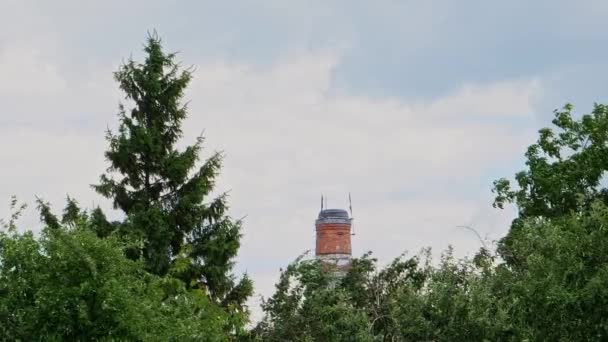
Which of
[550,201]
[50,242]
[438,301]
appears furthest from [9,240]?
[550,201]

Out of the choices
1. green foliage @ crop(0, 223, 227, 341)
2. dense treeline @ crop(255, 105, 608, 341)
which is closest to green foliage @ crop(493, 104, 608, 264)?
dense treeline @ crop(255, 105, 608, 341)

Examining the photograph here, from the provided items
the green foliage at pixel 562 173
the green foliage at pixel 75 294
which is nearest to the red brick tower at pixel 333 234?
the green foliage at pixel 562 173

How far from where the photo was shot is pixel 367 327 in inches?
1121

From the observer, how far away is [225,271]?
33531mm

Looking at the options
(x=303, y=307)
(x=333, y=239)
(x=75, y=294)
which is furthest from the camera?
(x=333, y=239)

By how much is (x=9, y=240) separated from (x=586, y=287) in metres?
10.4

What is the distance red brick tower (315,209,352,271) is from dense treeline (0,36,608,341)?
23933 millimetres

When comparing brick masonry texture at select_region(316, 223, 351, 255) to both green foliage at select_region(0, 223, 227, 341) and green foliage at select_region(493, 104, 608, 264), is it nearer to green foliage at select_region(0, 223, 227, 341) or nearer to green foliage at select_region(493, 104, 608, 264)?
green foliage at select_region(493, 104, 608, 264)

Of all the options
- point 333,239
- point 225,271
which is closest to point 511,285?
point 225,271

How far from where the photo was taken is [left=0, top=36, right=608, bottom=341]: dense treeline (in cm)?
2125

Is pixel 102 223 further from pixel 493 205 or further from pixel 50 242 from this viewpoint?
pixel 493 205

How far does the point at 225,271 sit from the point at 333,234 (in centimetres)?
2935

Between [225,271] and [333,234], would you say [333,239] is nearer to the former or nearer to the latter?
[333,234]

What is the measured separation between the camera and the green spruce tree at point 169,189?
3275 centimetres
